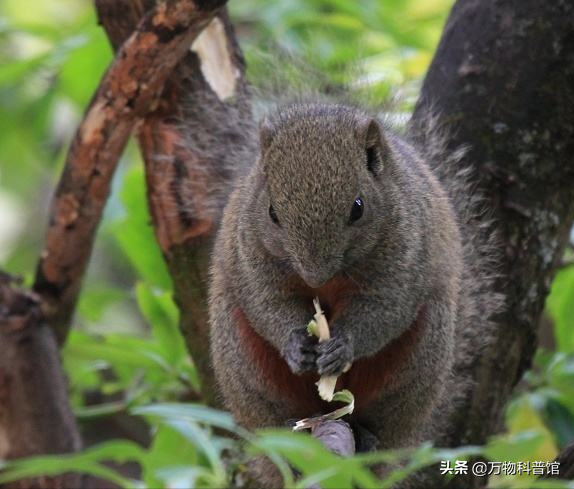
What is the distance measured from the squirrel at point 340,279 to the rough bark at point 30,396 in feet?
2.12

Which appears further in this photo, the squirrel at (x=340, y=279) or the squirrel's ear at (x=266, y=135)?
the squirrel's ear at (x=266, y=135)

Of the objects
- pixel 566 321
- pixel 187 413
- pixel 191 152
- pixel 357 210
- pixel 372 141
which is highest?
pixel 191 152

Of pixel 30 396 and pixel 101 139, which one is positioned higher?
pixel 101 139

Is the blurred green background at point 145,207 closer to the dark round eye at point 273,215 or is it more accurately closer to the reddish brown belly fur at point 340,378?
the reddish brown belly fur at point 340,378

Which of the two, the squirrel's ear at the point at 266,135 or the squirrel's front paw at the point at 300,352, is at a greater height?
the squirrel's ear at the point at 266,135

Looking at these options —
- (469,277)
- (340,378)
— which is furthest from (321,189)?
(469,277)

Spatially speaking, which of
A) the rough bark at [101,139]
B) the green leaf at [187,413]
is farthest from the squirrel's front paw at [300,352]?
the green leaf at [187,413]

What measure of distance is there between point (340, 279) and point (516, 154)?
0.82 metres

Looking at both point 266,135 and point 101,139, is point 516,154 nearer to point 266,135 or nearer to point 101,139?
point 266,135

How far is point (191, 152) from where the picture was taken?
145 inches

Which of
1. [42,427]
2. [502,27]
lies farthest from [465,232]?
[42,427]

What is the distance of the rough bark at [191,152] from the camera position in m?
3.61

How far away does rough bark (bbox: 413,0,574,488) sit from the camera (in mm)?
3404

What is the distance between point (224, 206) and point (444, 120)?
0.79 meters
